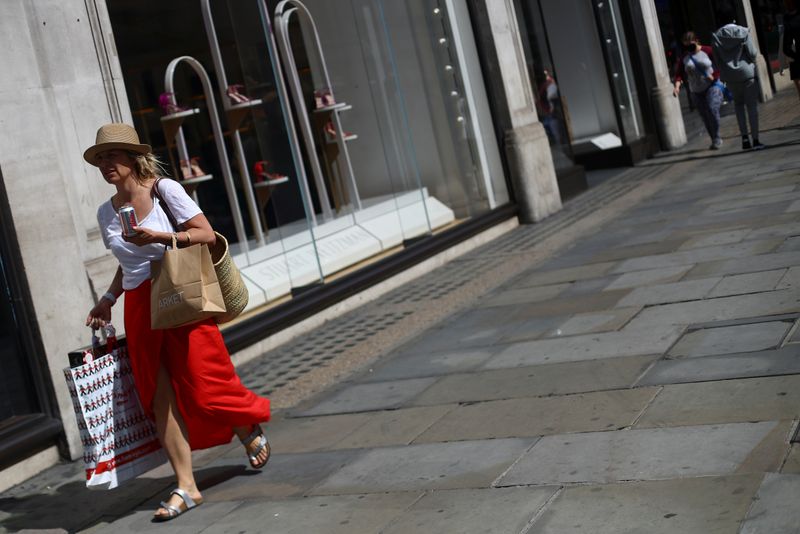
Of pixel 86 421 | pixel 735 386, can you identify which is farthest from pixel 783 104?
pixel 86 421

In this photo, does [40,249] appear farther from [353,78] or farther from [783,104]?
[783,104]

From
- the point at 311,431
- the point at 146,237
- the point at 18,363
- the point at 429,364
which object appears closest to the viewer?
the point at 146,237

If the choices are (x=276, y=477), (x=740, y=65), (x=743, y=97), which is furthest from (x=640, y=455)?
(x=743, y=97)

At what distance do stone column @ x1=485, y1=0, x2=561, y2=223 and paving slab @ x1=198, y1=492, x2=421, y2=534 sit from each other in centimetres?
806

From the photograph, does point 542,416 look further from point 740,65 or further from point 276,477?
point 740,65

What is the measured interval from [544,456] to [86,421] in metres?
1.96

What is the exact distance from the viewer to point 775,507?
3498mm

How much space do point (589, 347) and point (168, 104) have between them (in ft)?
11.9

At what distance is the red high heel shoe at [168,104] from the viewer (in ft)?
26.1

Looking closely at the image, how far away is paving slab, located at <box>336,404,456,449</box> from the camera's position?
5359 mm

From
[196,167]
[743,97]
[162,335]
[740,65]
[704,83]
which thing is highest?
[196,167]

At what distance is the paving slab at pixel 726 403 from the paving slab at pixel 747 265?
2.36 metres

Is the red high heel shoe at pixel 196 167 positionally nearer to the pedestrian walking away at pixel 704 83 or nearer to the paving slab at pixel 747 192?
the paving slab at pixel 747 192

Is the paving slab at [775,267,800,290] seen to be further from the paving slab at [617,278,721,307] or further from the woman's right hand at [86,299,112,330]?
the woman's right hand at [86,299,112,330]
